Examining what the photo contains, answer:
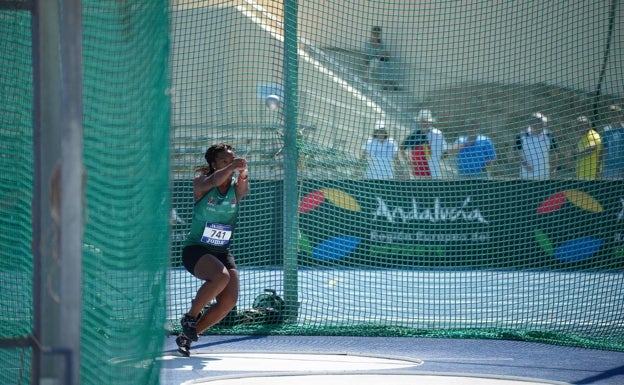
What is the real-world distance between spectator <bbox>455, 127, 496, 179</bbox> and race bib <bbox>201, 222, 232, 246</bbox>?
185 inches

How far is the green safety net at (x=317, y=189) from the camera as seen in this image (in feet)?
13.8

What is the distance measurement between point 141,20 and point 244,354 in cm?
440

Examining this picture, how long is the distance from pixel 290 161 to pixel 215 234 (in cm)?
200

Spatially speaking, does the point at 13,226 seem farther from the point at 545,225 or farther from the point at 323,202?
the point at 545,225

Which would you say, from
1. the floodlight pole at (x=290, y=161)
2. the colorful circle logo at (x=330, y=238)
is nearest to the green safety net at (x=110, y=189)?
the floodlight pole at (x=290, y=161)

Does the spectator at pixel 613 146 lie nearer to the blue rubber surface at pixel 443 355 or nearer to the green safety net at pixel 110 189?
the blue rubber surface at pixel 443 355

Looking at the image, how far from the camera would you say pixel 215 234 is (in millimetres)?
7613

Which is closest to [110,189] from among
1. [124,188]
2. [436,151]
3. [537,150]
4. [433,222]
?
[124,188]

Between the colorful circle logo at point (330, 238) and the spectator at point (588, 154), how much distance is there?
283cm

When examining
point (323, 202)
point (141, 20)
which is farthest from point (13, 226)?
point (323, 202)

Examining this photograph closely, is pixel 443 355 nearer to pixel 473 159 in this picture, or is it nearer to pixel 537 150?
pixel 473 159

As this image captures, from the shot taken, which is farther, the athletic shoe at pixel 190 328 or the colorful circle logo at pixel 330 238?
the colorful circle logo at pixel 330 238

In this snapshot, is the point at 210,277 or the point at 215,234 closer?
the point at 210,277

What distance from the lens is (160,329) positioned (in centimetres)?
456
